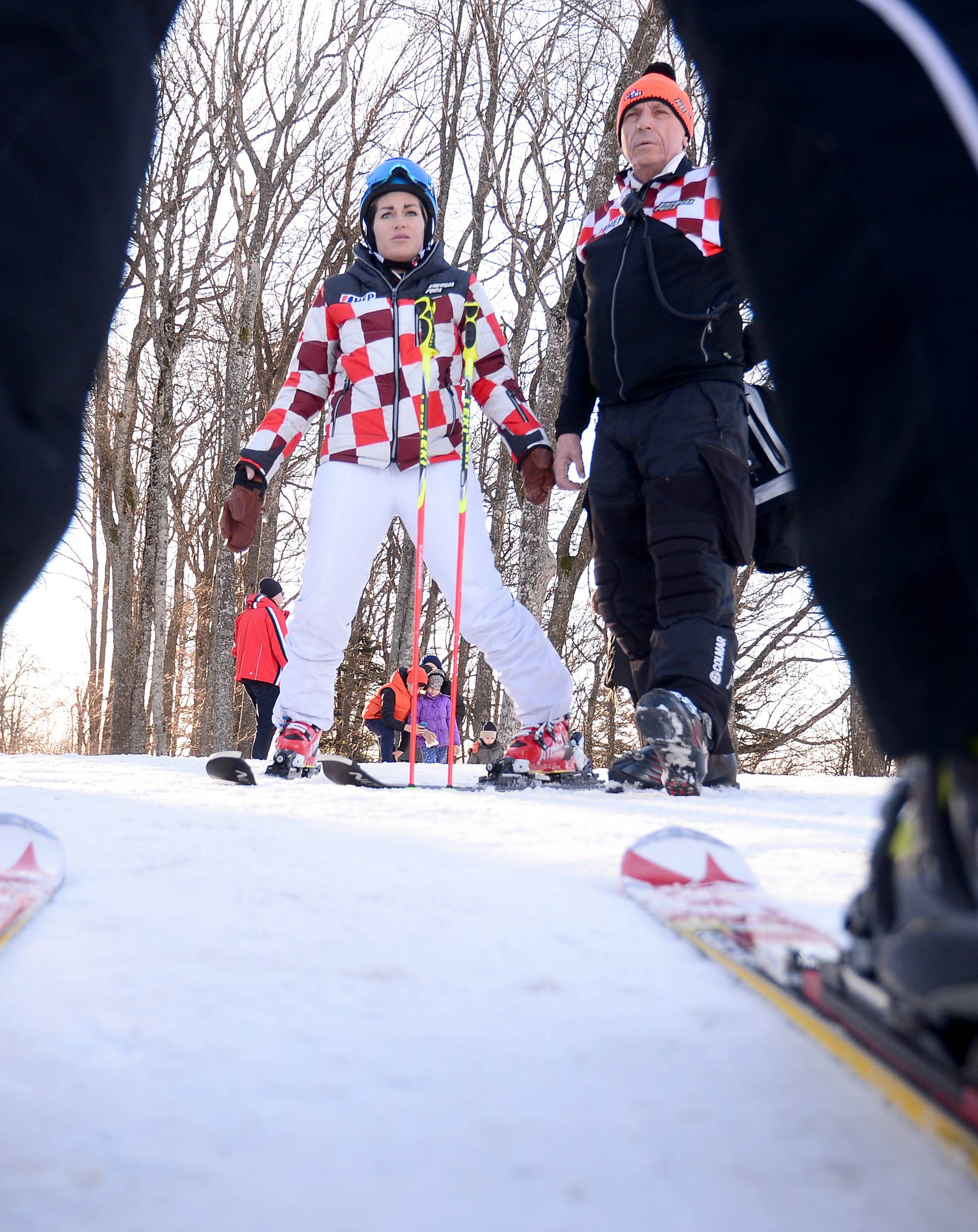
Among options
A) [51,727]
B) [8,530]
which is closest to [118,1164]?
[8,530]

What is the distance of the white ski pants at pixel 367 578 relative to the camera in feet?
12.6

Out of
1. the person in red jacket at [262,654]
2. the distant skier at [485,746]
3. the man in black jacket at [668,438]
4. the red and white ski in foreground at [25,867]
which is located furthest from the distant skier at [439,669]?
the red and white ski in foreground at [25,867]

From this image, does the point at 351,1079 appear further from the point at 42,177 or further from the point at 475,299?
the point at 475,299

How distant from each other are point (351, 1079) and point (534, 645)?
3228 millimetres

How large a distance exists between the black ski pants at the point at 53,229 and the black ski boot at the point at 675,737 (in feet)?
8.28

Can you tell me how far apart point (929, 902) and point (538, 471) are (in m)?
3.54

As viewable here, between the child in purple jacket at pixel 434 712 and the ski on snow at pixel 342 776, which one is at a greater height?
the child in purple jacket at pixel 434 712

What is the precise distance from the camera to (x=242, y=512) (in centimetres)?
392

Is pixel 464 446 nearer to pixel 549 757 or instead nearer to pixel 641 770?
pixel 549 757

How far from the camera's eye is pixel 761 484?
3705 millimetres

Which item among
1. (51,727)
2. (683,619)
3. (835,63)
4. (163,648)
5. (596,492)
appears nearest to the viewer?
(835,63)

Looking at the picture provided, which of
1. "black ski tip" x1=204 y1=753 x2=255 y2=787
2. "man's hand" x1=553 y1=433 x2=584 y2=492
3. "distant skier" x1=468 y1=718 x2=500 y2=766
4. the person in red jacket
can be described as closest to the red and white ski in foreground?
"black ski tip" x1=204 y1=753 x2=255 y2=787

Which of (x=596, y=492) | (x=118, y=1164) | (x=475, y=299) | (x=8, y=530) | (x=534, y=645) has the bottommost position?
(x=118, y=1164)

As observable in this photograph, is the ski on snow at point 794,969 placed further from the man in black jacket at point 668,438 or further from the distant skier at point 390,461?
the distant skier at point 390,461
